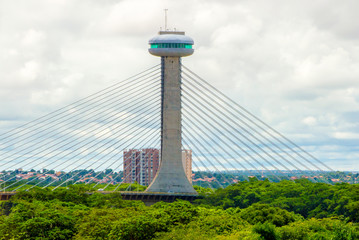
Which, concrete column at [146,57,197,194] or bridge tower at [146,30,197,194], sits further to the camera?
concrete column at [146,57,197,194]

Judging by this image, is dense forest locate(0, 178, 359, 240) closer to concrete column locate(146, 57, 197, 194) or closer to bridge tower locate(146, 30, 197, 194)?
bridge tower locate(146, 30, 197, 194)

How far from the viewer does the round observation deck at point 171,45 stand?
119 metres

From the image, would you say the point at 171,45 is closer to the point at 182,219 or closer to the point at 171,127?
the point at 171,127

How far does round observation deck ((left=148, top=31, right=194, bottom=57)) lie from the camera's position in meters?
119

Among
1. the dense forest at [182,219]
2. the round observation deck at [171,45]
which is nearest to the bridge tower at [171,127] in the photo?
the round observation deck at [171,45]

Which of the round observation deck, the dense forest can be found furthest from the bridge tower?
the dense forest

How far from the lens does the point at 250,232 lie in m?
72.5

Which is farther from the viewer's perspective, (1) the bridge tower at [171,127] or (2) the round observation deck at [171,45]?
(1) the bridge tower at [171,127]

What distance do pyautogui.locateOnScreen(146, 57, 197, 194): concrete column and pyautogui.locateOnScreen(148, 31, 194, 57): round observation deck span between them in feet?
5.55

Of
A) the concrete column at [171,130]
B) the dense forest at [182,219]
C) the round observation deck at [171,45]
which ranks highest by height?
the round observation deck at [171,45]

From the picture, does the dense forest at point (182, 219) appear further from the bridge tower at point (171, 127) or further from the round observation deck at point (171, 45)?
the round observation deck at point (171, 45)

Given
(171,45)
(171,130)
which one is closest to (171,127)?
(171,130)

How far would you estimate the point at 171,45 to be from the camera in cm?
11906

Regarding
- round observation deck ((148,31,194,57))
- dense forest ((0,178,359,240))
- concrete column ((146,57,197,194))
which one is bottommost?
dense forest ((0,178,359,240))
